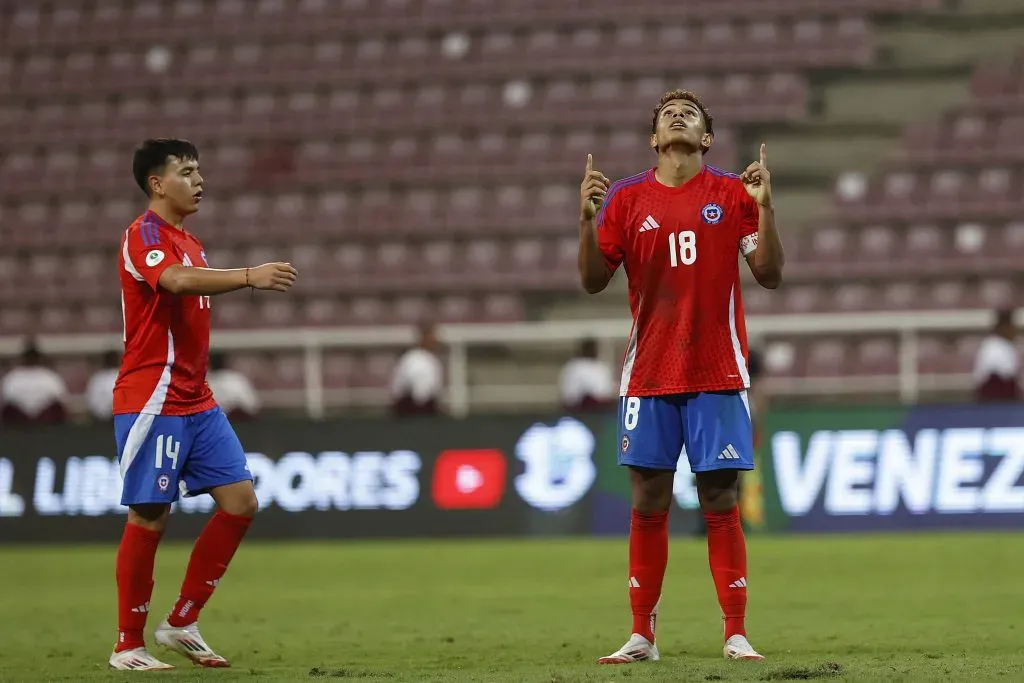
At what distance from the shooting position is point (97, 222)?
71.3ft

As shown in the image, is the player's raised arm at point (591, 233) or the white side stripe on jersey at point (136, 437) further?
the white side stripe on jersey at point (136, 437)

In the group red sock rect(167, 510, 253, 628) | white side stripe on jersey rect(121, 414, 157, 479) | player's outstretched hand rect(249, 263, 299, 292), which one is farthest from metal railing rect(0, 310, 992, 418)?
player's outstretched hand rect(249, 263, 299, 292)

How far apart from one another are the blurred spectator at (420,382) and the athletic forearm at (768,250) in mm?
9008

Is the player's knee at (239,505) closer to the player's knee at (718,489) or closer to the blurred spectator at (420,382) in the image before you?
the player's knee at (718,489)

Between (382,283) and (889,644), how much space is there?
13.7 m

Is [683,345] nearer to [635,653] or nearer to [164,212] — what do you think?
[635,653]

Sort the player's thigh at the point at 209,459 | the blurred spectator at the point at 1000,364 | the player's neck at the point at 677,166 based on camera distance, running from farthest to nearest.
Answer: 1. the blurred spectator at the point at 1000,364
2. the player's thigh at the point at 209,459
3. the player's neck at the point at 677,166

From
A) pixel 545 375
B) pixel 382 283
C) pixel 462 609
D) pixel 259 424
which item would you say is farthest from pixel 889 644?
A: pixel 382 283

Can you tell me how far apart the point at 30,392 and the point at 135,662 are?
32.4ft

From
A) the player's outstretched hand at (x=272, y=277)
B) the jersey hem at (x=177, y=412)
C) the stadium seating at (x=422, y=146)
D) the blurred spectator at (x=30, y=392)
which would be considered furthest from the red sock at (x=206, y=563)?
the stadium seating at (x=422, y=146)

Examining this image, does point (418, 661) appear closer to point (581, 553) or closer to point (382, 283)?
point (581, 553)

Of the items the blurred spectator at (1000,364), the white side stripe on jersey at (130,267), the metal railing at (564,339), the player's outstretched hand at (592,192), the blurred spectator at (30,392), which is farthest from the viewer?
the blurred spectator at (30,392)

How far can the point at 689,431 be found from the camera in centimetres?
607

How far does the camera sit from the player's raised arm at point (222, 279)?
229 inches
